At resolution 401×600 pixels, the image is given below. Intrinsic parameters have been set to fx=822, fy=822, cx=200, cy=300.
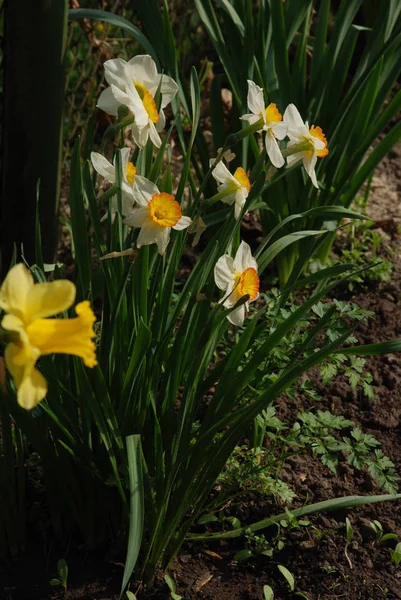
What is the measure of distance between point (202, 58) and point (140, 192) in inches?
103

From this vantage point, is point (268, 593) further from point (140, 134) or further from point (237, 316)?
point (140, 134)

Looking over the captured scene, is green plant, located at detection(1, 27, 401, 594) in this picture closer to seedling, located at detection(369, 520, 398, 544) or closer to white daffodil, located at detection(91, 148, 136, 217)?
white daffodil, located at detection(91, 148, 136, 217)

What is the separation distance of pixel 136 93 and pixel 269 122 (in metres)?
0.27

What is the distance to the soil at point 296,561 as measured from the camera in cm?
175

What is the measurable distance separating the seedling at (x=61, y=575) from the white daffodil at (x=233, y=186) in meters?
0.81

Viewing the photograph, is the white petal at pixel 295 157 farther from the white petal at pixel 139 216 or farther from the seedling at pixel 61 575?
the seedling at pixel 61 575

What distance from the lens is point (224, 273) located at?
1.54 metres

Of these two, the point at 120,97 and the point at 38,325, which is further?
the point at 120,97

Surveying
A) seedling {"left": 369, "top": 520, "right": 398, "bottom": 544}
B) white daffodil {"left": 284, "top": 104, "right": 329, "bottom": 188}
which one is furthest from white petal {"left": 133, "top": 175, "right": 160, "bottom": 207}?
seedling {"left": 369, "top": 520, "right": 398, "bottom": 544}

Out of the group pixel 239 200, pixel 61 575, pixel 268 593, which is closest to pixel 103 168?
pixel 239 200

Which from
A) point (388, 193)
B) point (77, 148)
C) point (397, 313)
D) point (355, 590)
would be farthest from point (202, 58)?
point (355, 590)

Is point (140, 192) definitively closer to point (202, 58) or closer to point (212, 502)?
point (212, 502)

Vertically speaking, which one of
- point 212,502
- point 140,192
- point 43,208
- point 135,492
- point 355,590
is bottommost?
point 355,590

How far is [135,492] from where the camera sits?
1.50 metres
